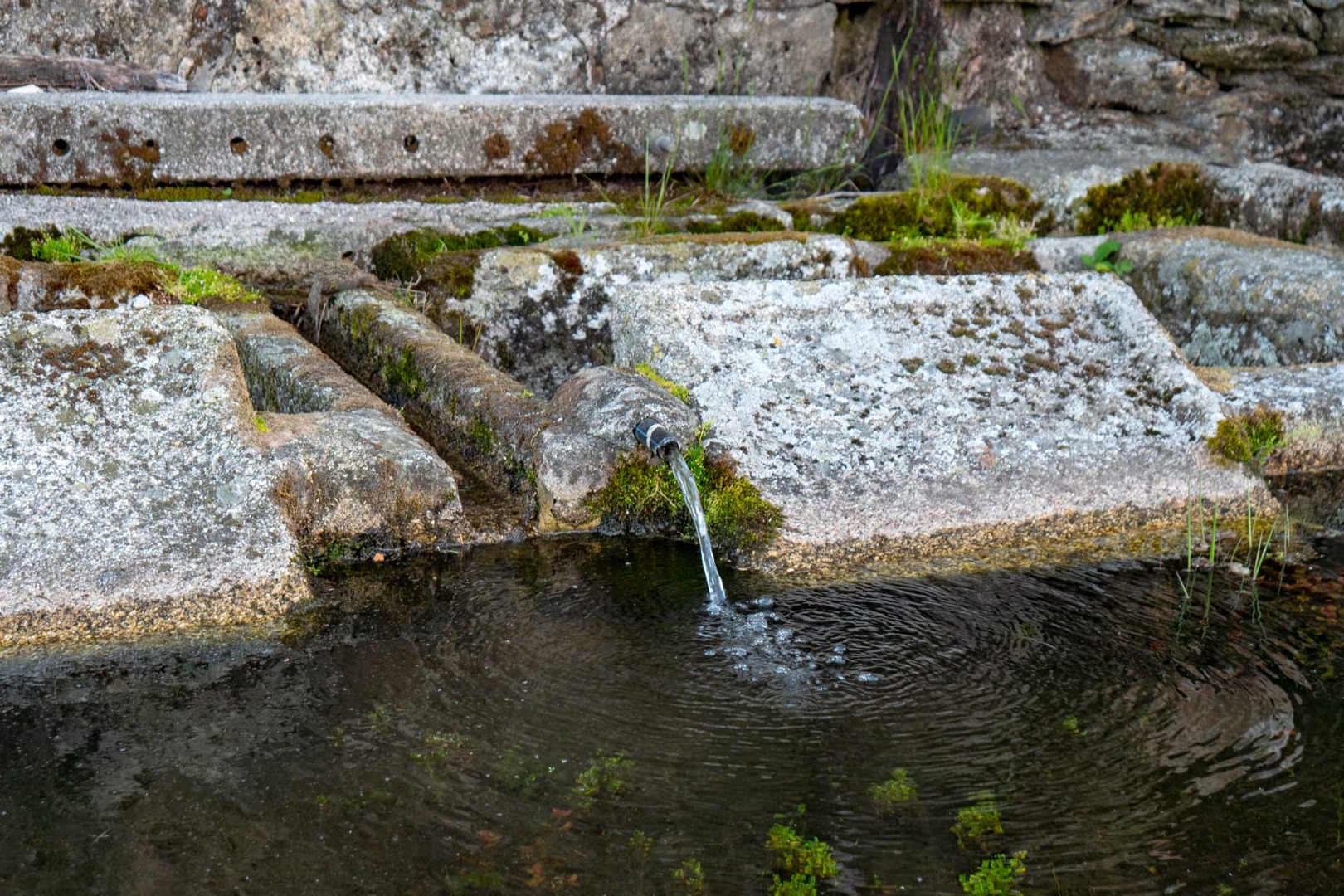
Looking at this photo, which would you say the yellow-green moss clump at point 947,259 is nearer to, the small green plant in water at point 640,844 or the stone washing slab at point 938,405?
the stone washing slab at point 938,405

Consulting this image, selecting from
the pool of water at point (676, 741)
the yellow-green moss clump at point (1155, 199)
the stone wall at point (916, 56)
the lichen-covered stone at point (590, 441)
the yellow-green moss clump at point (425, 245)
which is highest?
the stone wall at point (916, 56)

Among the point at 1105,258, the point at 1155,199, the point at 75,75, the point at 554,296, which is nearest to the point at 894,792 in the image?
the point at 554,296

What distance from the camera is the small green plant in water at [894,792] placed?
211 cm

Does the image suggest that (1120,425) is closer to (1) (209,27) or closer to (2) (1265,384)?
(2) (1265,384)

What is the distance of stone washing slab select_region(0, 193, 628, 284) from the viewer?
442 cm

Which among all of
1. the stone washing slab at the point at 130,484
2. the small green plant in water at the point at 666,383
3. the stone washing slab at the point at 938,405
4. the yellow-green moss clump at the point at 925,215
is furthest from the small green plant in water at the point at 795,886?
the yellow-green moss clump at the point at 925,215

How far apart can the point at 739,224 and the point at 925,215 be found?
807mm

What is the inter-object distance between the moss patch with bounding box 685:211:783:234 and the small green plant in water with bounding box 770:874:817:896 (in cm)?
353

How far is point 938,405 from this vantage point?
12.0ft

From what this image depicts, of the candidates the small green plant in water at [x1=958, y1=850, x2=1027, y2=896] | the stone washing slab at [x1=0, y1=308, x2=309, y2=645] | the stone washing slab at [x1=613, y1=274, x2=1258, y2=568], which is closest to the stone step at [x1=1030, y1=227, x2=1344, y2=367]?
the stone washing slab at [x1=613, y1=274, x2=1258, y2=568]

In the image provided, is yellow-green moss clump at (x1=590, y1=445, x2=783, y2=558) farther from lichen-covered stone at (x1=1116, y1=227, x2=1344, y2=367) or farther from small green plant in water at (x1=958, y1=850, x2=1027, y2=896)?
lichen-covered stone at (x1=1116, y1=227, x2=1344, y2=367)

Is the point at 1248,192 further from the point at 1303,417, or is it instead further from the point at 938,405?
the point at 938,405

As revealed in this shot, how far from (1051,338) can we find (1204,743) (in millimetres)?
1904

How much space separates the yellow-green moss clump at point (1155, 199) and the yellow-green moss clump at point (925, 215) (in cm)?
37
